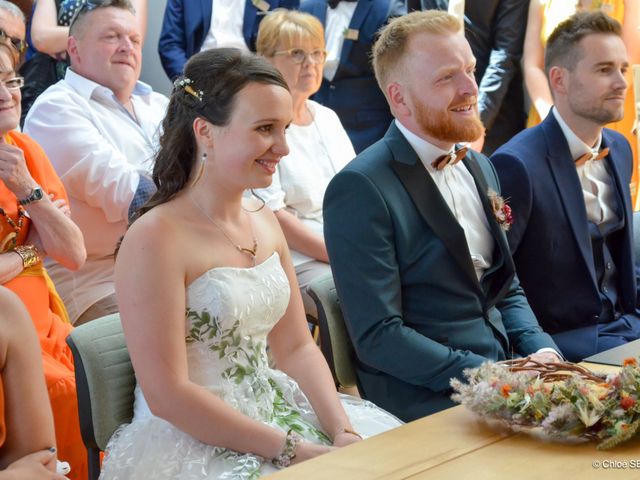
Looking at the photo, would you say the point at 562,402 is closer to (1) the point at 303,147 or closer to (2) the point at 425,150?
(2) the point at 425,150

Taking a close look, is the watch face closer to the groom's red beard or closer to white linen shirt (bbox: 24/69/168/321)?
white linen shirt (bbox: 24/69/168/321)

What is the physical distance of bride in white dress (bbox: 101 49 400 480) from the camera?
7.95 ft

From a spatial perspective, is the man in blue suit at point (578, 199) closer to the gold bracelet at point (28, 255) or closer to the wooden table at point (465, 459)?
the wooden table at point (465, 459)

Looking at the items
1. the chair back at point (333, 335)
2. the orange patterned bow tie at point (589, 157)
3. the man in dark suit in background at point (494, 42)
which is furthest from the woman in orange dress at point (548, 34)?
the chair back at point (333, 335)

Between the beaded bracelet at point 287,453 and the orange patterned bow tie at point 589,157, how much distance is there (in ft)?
6.08

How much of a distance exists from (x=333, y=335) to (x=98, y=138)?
1.55 meters

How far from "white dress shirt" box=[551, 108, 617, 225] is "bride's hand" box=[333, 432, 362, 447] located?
Result: 5.27ft

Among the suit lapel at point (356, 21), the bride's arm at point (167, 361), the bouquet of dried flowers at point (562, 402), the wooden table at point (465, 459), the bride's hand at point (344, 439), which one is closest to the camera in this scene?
the wooden table at point (465, 459)

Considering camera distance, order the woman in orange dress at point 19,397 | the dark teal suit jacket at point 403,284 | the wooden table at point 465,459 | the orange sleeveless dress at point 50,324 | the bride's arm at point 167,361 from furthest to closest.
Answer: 1. the orange sleeveless dress at point 50,324
2. the dark teal suit jacket at point 403,284
3. the bride's arm at point 167,361
4. the woman in orange dress at point 19,397
5. the wooden table at point 465,459

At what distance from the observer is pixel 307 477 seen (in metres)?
1.89

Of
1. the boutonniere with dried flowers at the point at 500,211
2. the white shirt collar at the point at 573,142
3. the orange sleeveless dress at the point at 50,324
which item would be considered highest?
the white shirt collar at the point at 573,142

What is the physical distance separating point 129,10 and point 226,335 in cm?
232

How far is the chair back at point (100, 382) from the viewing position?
254 centimetres

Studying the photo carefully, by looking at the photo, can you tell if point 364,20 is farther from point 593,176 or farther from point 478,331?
point 478,331
